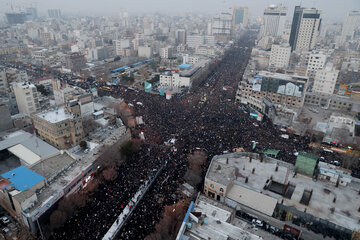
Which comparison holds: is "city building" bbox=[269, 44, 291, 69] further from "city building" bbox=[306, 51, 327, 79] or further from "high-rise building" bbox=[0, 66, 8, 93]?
"high-rise building" bbox=[0, 66, 8, 93]

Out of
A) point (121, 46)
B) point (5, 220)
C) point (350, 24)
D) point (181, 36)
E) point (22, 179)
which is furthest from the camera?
point (350, 24)

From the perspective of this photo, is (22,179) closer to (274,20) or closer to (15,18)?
(274,20)

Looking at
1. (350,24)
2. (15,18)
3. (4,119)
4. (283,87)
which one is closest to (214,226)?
(4,119)

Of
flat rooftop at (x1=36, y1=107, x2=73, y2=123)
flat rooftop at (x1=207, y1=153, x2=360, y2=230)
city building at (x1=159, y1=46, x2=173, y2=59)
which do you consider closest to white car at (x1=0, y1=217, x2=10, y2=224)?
flat rooftop at (x1=36, y1=107, x2=73, y2=123)

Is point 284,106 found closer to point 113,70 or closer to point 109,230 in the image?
point 109,230

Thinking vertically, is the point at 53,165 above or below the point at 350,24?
below

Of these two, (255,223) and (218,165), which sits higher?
(218,165)

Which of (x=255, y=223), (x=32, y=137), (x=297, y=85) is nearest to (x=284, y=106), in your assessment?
(x=297, y=85)
